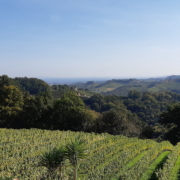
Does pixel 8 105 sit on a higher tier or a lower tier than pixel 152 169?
higher

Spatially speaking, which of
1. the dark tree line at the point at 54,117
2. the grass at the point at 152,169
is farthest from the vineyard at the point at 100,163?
the dark tree line at the point at 54,117

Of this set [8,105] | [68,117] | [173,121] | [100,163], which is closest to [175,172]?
[100,163]

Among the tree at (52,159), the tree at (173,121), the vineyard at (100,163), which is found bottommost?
the tree at (173,121)

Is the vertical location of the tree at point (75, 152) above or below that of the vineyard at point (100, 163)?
above

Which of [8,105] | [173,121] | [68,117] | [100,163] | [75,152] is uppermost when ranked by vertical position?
[75,152]

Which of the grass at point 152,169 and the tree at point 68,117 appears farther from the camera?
the tree at point 68,117

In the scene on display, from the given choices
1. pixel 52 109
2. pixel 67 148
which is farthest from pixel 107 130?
pixel 67 148

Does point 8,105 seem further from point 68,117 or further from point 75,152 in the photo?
point 75,152

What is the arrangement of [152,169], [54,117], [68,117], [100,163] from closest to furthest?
[152,169], [100,163], [68,117], [54,117]

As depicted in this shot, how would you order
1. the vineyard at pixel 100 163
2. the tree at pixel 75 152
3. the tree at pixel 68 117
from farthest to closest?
the tree at pixel 68 117
the vineyard at pixel 100 163
the tree at pixel 75 152

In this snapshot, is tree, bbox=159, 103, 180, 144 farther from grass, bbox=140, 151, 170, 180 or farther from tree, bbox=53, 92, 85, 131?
grass, bbox=140, 151, 170, 180

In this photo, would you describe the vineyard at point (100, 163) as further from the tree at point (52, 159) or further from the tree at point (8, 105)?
the tree at point (8, 105)

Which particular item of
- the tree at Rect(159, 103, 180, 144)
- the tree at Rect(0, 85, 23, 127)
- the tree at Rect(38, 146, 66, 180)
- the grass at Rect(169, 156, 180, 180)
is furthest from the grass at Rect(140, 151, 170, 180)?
the tree at Rect(0, 85, 23, 127)

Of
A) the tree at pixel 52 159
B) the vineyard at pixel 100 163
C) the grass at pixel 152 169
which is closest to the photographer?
the tree at pixel 52 159
